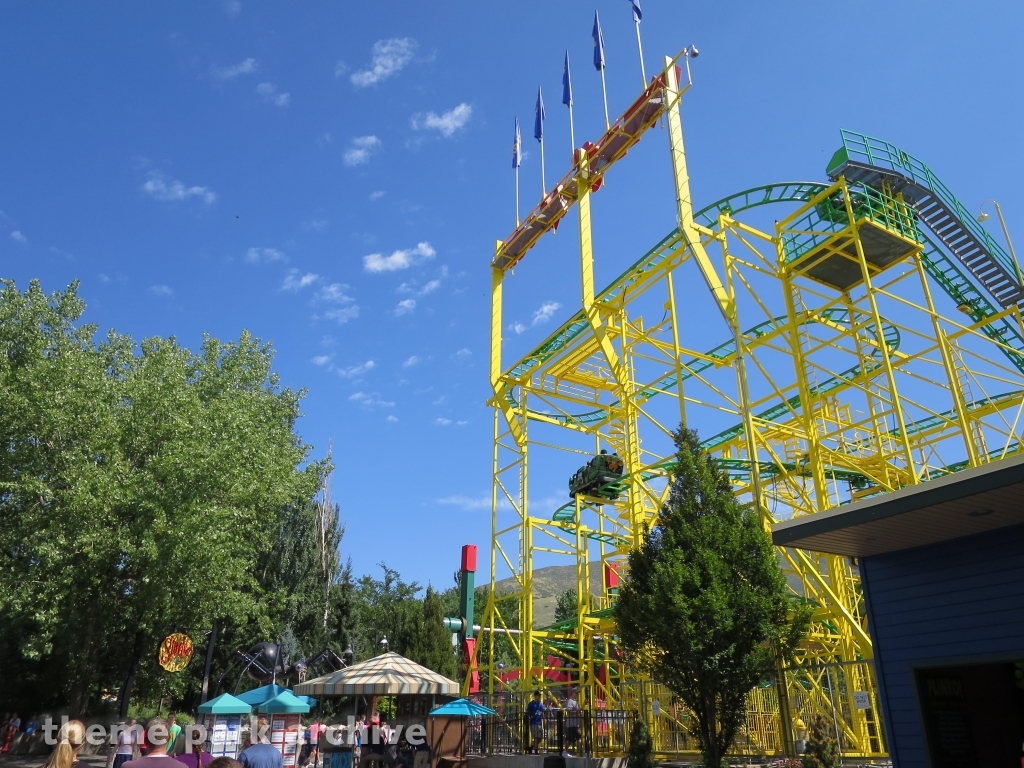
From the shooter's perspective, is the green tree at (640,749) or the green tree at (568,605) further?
the green tree at (568,605)

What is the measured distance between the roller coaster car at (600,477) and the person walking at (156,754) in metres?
18.7

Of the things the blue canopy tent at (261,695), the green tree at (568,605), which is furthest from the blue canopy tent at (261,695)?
the green tree at (568,605)

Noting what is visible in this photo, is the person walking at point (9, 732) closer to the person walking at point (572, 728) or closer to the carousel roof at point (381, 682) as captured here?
the carousel roof at point (381, 682)

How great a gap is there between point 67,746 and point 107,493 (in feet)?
56.5

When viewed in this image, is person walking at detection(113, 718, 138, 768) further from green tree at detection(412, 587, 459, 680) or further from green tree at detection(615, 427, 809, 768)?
green tree at detection(412, 587, 459, 680)

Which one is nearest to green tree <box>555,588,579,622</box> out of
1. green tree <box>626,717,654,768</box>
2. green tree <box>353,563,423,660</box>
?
green tree <box>353,563,423,660</box>

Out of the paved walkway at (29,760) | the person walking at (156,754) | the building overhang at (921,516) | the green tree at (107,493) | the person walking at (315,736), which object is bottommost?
the paved walkway at (29,760)

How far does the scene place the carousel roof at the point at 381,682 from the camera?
13.6 metres

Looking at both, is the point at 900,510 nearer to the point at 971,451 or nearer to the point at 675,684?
the point at 675,684

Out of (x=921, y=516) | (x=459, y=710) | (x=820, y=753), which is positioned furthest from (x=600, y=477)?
(x=921, y=516)

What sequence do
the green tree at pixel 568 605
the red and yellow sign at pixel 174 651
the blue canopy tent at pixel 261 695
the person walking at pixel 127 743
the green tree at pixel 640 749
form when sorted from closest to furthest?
the green tree at pixel 640 749 < the person walking at pixel 127 743 < the blue canopy tent at pixel 261 695 < the red and yellow sign at pixel 174 651 < the green tree at pixel 568 605

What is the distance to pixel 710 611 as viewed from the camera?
1075 cm

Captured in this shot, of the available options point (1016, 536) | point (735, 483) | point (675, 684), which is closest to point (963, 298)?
point (735, 483)

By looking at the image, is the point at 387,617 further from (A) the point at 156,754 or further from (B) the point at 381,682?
(A) the point at 156,754
